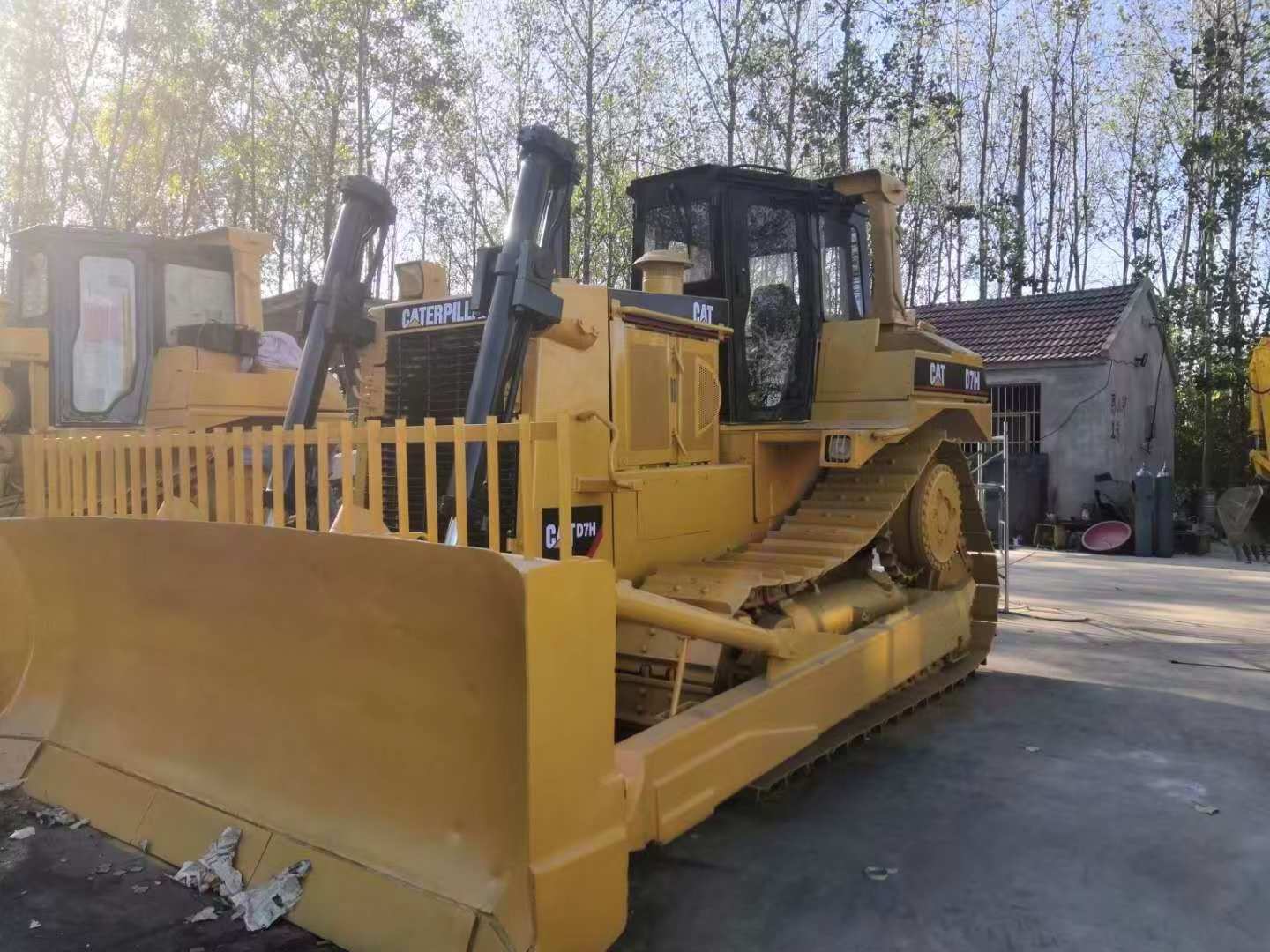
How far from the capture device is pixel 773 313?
18.2ft

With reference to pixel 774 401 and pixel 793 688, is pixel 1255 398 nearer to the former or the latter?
pixel 774 401

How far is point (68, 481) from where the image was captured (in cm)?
425

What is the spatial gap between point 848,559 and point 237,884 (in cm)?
326

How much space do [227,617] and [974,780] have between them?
328cm

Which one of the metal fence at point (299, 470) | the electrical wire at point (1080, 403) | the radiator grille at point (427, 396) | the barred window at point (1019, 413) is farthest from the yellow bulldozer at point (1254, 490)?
the metal fence at point (299, 470)

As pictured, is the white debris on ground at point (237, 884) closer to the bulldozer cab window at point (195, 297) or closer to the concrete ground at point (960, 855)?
the concrete ground at point (960, 855)

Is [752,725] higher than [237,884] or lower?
higher

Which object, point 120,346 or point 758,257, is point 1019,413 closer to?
point 758,257

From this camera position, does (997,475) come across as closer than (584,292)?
No

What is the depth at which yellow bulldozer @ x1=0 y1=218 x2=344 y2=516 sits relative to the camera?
7.21 m

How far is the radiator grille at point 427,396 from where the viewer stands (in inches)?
171

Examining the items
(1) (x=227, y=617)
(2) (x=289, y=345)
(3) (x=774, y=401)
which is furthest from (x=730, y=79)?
(1) (x=227, y=617)

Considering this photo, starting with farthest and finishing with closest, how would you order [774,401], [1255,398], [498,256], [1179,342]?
1. [1179,342]
2. [1255,398]
3. [774,401]
4. [498,256]

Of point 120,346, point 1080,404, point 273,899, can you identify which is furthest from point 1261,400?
point 273,899
